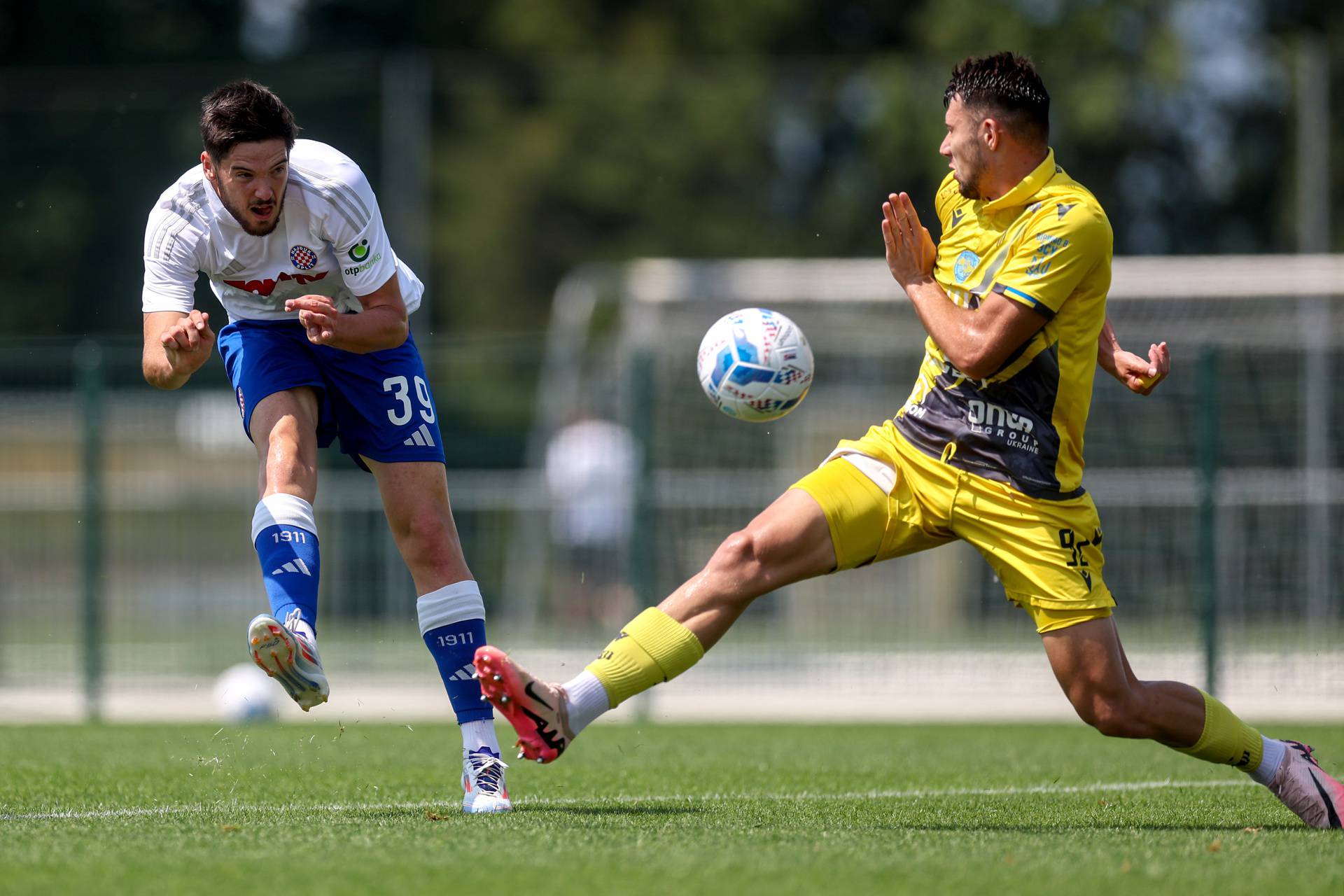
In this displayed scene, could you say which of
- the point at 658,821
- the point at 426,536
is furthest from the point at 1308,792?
the point at 426,536

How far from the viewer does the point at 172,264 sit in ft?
17.9

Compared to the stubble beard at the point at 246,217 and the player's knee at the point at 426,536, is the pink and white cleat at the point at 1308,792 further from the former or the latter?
the stubble beard at the point at 246,217

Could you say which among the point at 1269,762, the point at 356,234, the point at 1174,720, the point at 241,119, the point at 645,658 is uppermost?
the point at 241,119

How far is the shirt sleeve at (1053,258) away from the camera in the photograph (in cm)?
514

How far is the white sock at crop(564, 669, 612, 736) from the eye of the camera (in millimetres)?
4965

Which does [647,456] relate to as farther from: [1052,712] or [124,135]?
[124,135]

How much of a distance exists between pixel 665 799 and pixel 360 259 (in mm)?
2151

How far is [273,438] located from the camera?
17.9 ft

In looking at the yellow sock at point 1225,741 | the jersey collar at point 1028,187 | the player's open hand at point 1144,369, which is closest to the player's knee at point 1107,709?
the yellow sock at point 1225,741

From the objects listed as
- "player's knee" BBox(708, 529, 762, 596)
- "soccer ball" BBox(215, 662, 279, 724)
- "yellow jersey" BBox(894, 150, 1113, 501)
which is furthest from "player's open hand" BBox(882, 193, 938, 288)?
"soccer ball" BBox(215, 662, 279, 724)

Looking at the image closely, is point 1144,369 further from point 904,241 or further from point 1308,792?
point 1308,792

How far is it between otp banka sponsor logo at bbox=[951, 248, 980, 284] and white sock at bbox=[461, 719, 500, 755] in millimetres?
2083

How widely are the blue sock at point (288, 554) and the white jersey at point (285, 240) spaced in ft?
2.35

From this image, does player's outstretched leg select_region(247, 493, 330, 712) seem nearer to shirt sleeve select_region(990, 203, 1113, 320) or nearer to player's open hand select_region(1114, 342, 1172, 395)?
shirt sleeve select_region(990, 203, 1113, 320)
